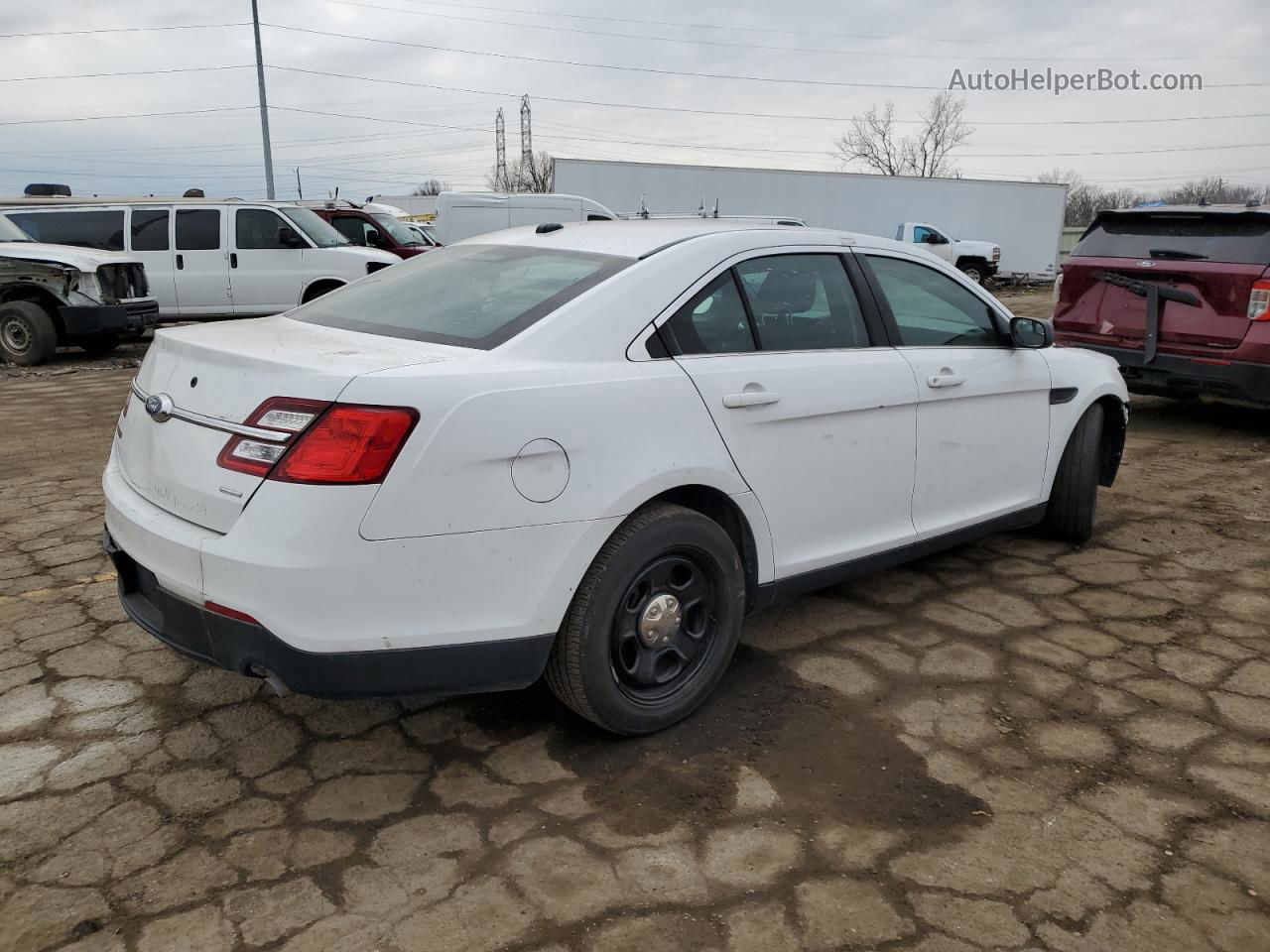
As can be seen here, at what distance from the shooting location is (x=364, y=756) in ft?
9.34

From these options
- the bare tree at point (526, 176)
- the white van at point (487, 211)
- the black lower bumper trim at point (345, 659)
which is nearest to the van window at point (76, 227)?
the white van at point (487, 211)

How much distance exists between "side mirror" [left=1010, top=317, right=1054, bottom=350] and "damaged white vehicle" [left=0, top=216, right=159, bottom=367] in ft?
32.4

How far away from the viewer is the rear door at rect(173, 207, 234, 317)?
12.1 metres

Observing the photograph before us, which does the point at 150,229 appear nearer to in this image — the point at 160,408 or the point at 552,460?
the point at 160,408

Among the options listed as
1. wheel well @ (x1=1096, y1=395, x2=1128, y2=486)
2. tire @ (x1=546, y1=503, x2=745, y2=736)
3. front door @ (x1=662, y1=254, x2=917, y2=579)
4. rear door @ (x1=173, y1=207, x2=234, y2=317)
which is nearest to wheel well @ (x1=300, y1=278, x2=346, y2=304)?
rear door @ (x1=173, y1=207, x2=234, y2=317)

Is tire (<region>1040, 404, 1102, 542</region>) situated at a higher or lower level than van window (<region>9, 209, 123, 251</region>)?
lower

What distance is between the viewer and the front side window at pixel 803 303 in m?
3.22

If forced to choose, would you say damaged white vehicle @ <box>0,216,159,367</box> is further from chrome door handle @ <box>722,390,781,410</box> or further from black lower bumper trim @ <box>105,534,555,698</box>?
chrome door handle @ <box>722,390,781,410</box>

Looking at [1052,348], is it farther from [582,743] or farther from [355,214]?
[355,214]

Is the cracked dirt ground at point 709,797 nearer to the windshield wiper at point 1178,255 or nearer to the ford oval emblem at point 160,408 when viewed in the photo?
the ford oval emblem at point 160,408

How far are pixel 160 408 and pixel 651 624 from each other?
1.50 metres

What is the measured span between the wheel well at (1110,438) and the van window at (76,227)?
37.6 feet

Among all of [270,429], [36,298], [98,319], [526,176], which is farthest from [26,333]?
[526,176]

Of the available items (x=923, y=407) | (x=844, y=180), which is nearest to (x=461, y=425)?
(x=923, y=407)
